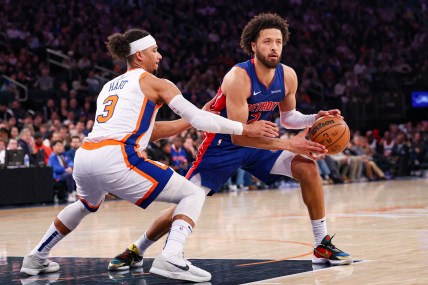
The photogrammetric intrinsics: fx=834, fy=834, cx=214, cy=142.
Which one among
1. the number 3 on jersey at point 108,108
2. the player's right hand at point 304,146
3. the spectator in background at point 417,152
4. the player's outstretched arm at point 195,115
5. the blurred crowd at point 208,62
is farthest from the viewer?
the spectator in background at point 417,152

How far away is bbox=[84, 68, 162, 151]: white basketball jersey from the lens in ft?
19.8

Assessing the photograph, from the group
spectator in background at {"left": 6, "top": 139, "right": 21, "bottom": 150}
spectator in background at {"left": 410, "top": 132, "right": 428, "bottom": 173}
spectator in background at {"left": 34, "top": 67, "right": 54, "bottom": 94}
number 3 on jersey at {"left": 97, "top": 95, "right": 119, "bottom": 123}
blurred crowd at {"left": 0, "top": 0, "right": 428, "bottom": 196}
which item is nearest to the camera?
number 3 on jersey at {"left": 97, "top": 95, "right": 119, "bottom": 123}

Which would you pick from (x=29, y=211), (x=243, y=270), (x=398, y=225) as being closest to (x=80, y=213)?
(x=243, y=270)

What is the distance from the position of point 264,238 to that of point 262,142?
102 inches

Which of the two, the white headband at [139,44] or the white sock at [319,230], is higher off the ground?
the white headband at [139,44]

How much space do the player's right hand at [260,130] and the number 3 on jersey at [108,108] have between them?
3.19 feet

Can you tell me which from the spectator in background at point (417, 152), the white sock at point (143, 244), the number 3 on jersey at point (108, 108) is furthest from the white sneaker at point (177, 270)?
the spectator in background at point (417, 152)

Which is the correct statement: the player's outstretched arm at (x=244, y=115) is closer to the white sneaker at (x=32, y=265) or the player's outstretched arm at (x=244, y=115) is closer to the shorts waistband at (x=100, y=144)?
the shorts waistband at (x=100, y=144)

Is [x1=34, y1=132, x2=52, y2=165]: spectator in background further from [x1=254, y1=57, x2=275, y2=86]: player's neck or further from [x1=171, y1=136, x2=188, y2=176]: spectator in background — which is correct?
[x1=254, y1=57, x2=275, y2=86]: player's neck

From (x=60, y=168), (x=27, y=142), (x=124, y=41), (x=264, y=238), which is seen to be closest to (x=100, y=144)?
(x=124, y=41)

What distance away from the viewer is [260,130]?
236 inches

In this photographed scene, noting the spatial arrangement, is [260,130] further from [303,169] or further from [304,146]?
[303,169]

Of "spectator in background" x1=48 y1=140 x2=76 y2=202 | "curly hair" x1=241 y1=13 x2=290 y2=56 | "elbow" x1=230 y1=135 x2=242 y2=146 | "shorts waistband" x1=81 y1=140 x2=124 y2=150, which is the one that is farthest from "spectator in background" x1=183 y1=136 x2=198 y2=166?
"shorts waistband" x1=81 y1=140 x2=124 y2=150

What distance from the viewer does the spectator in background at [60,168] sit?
16125 millimetres
